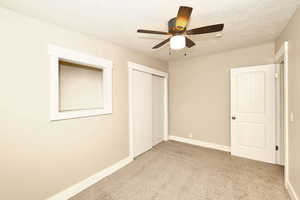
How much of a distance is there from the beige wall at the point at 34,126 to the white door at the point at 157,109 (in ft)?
6.29

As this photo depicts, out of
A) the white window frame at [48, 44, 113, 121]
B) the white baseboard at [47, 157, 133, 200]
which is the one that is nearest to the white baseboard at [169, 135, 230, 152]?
the white baseboard at [47, 157, 133, 200]

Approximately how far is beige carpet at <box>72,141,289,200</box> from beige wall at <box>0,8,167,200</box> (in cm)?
52

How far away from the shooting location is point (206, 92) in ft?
11.8

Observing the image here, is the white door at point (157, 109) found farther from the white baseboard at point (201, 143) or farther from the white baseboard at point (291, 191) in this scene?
the white baseboard at point (291, 191)

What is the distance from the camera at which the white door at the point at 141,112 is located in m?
3.08

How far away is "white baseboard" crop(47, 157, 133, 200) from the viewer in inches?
72.5

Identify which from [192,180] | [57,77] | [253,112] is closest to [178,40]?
[57,77]

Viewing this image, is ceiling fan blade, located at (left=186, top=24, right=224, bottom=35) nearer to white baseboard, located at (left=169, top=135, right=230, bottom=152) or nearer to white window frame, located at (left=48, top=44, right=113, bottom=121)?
white window frame, located at (left=48, top=44, right=113, bottom=121)

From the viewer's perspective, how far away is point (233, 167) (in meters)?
2.58

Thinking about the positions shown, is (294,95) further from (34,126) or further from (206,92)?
(34,126)

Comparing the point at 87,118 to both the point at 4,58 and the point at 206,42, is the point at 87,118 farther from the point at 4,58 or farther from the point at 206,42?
the point at 206,42

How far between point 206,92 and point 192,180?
227cm

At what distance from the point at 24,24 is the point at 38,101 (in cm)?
94

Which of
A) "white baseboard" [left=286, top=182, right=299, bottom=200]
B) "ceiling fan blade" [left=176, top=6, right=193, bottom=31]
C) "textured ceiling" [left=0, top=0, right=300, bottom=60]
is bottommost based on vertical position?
"white baseboard" [left=286, top=182, right=299, bottom=200]
